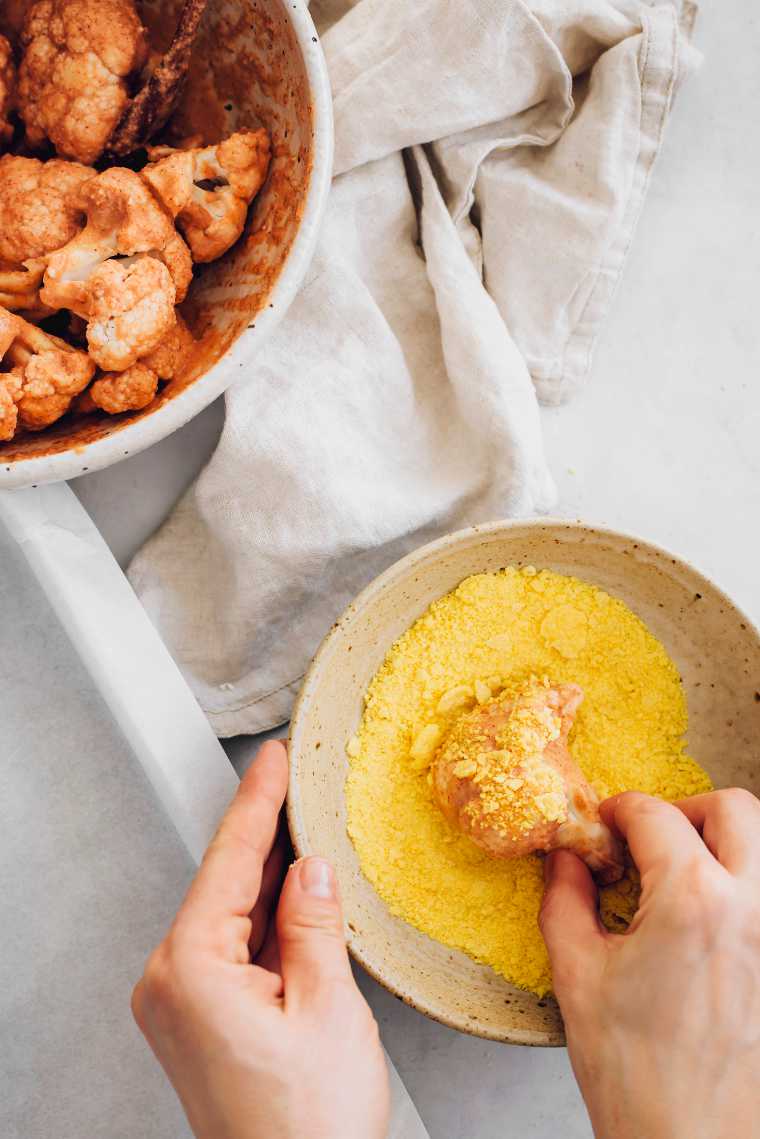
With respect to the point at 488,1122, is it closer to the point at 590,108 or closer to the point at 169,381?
the point at 169,381

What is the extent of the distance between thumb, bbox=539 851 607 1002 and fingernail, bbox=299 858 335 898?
0.18 meters

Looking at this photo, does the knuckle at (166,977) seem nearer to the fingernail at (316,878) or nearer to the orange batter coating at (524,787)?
the fingernail at (316,878)

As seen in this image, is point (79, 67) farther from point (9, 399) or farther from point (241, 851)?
point (241, 851)

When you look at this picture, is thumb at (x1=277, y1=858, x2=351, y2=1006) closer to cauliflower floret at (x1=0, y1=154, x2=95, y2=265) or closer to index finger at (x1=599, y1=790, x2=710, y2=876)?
index finger at (x1=599, y1=790, x2=710, y2=876)

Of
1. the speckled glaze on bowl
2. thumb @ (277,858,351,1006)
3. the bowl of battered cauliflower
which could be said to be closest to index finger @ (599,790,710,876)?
the speckled glaze on bowl

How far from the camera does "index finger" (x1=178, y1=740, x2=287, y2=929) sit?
30.1 inches

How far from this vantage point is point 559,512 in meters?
1.03

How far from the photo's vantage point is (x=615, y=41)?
958 millimetres

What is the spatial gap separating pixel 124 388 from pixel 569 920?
1.83ft

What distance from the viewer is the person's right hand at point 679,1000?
718mm

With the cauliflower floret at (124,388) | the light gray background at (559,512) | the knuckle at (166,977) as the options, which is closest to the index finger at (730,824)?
the light gray background at (559,512)

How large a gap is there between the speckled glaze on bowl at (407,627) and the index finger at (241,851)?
0.02 metres

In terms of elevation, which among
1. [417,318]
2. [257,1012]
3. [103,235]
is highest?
[103,235]

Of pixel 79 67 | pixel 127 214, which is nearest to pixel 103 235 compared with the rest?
pixel 127 214
